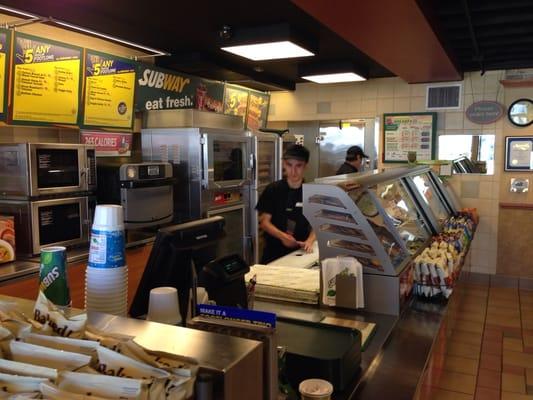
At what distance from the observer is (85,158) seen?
386 centimetres

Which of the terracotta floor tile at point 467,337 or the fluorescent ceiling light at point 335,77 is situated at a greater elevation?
the fluorescent ceiling light at point 335,77

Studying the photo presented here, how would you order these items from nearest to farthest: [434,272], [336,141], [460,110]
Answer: [434,272]
[460,110]
[336,141]

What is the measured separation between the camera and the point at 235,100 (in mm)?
6719

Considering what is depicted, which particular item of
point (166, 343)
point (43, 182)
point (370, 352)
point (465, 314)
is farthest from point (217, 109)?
point (166, 343)

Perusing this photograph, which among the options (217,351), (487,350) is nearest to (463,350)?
(487,350)

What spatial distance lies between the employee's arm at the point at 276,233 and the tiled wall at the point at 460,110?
3.69 meters

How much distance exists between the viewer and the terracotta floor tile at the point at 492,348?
438 centimetres

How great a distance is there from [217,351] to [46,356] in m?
0.27

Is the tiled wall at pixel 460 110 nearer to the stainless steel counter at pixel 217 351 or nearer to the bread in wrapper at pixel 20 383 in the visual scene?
the stainless steel counter at pixel 217 351

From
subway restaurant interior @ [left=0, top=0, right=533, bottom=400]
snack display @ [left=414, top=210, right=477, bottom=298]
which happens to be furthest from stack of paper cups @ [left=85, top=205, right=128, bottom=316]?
snack display @ [left=414, top=210, right=477, bottom=298]

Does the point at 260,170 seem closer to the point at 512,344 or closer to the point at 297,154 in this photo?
the point at 297,154

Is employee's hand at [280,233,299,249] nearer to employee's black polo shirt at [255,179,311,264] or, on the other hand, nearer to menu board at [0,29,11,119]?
employee's black polo shirt at [255,179,311,264]

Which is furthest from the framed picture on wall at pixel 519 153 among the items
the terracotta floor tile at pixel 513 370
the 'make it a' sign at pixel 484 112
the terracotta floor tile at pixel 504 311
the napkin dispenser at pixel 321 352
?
the napkin dispenser at pixel 321 352

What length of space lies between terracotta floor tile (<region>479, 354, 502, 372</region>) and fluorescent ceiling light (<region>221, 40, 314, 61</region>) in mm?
3185
